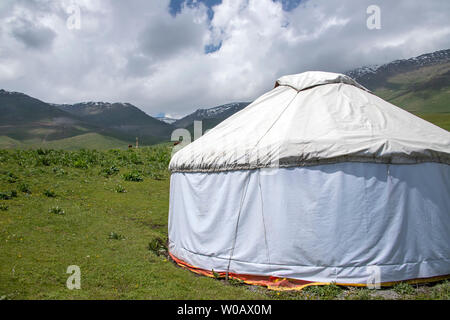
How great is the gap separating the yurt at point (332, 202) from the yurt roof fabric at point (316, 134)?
17 millimetres

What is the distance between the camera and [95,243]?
19.6 ft

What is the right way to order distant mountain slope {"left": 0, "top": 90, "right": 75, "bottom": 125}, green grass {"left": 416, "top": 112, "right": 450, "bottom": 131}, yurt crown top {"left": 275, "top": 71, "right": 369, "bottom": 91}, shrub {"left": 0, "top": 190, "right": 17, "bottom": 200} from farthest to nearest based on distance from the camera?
distant mountain slope {"left": 0, "top": 90, "right": 75, "bottom": 125}, green grass {"left": 416, "top": 112, "right": 450, "bottom": 131}, shrub {"left": 0, "top": 190, "right": 17, "bottom": 200}, yurt crown top {"left": 275, "top": 71, "right": 369, "bottom": 91}

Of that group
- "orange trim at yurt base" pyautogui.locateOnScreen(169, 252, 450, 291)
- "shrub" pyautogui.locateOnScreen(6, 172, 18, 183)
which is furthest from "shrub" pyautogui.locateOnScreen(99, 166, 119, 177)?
"orange trim at yurt base" pyautogui.locateOnScreen(169, 252, 450, 291)

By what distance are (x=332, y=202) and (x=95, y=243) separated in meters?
4.25

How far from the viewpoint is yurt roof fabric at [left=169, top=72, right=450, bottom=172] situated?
13.4 feet

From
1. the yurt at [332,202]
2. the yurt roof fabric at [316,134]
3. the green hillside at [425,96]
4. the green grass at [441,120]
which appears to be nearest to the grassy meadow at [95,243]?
the yurt at [332,202]

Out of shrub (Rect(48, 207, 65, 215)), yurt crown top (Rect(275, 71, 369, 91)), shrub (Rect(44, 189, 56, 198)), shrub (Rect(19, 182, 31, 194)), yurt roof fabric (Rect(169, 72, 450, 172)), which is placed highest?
yurt crown top (Rect(275, 71, 369, 91))

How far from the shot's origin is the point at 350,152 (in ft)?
13.0

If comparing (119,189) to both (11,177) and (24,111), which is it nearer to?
(11,177)

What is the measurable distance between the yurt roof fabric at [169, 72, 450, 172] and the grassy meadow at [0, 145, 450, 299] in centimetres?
155

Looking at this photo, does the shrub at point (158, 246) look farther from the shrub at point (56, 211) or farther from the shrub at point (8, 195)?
the shrub at point (8, 195)

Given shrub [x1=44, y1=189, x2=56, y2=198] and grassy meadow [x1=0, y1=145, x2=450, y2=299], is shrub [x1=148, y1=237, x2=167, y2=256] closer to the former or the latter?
grassy meadow [x1=0, y1=145, x2=450, y2=299]
